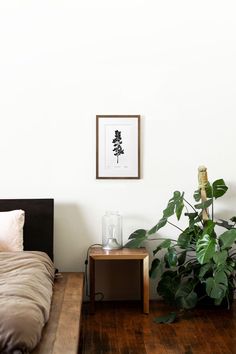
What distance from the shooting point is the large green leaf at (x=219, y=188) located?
12.1 ft

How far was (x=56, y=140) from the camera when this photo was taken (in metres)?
3.92

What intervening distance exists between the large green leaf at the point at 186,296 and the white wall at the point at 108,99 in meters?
0.49

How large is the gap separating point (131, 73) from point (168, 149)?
71 cm

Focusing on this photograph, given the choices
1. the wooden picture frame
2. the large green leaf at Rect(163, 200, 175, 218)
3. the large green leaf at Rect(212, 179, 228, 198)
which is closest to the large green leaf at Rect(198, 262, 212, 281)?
the large green leaf at Rect(163, 200, 175, 218)

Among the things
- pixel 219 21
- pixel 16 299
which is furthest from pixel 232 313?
pixel 219 21

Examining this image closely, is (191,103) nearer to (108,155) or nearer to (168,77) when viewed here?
(168,77)

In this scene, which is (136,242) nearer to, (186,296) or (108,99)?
(186,296)

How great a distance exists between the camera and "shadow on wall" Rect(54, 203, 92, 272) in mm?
3947

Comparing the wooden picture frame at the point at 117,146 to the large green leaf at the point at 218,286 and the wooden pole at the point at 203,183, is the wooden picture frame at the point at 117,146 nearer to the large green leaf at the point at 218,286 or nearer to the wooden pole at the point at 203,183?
the wooden pole at the point at 203,183

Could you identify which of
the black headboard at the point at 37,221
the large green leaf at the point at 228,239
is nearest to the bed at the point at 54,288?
the black headboard at the point at 37,221

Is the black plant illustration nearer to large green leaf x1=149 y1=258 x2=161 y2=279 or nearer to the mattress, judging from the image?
large green leaf x1=149 y1=258 x2=161 y2=279

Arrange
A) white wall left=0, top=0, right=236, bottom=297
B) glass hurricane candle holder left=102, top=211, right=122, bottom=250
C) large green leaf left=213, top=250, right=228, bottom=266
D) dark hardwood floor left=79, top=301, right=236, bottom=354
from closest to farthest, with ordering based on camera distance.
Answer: dark hardwood floor left=79, top=301, right=236, bottom=354 → large green leaf left=213, top=250, right=228, bottom=266 → glass hurricane candle holder left=102, top=211, right=122, bottom=250 → white wall left=0, top=0, right=236, bottom=297

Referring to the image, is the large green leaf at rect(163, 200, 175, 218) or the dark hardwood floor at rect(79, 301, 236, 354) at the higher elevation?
the large green leaf at rect(163, 200, 175, 218)

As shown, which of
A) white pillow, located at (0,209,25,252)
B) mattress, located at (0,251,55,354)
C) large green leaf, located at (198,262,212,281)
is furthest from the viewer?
white pillow, located at (0,209,25,252)
